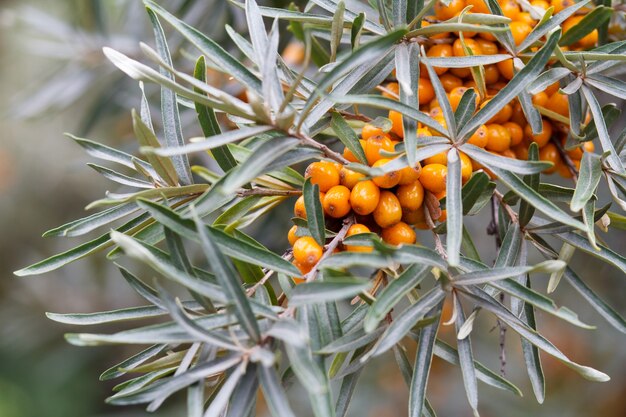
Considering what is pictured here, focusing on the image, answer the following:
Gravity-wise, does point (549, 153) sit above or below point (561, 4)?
below

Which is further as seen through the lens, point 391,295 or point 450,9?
point 450,9

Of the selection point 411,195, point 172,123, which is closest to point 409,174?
point 411,195

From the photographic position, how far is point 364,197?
50 centimetres

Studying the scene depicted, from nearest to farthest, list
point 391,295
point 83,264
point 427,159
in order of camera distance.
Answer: point 391,295 < point 427,159 < point 83,264

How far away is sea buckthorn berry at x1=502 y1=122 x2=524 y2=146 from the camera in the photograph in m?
0.61

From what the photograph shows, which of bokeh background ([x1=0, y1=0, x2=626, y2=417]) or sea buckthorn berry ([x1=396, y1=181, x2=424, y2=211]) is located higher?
sea buckthorn berry ([x1=396, y1=181, x2=424, y2=211])

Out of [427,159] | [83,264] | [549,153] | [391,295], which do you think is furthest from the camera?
[83,264]

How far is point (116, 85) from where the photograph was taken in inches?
49.7

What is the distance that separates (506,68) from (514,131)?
0.22 ft

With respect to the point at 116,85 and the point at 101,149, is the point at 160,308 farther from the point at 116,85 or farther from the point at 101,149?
the point at 116,85

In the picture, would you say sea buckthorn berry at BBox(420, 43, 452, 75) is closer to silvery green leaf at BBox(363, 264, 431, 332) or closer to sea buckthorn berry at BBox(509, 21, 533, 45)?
sea buckthorn berry at BBox(509, 21, 533, 45)

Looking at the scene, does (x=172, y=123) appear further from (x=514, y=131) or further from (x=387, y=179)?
(x=514, y=131)

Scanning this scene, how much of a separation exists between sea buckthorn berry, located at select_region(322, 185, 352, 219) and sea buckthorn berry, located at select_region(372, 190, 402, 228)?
28 millimetres

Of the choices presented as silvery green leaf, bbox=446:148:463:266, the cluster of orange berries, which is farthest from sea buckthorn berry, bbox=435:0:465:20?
silvery green leaf, bbox=446:148:463:266
